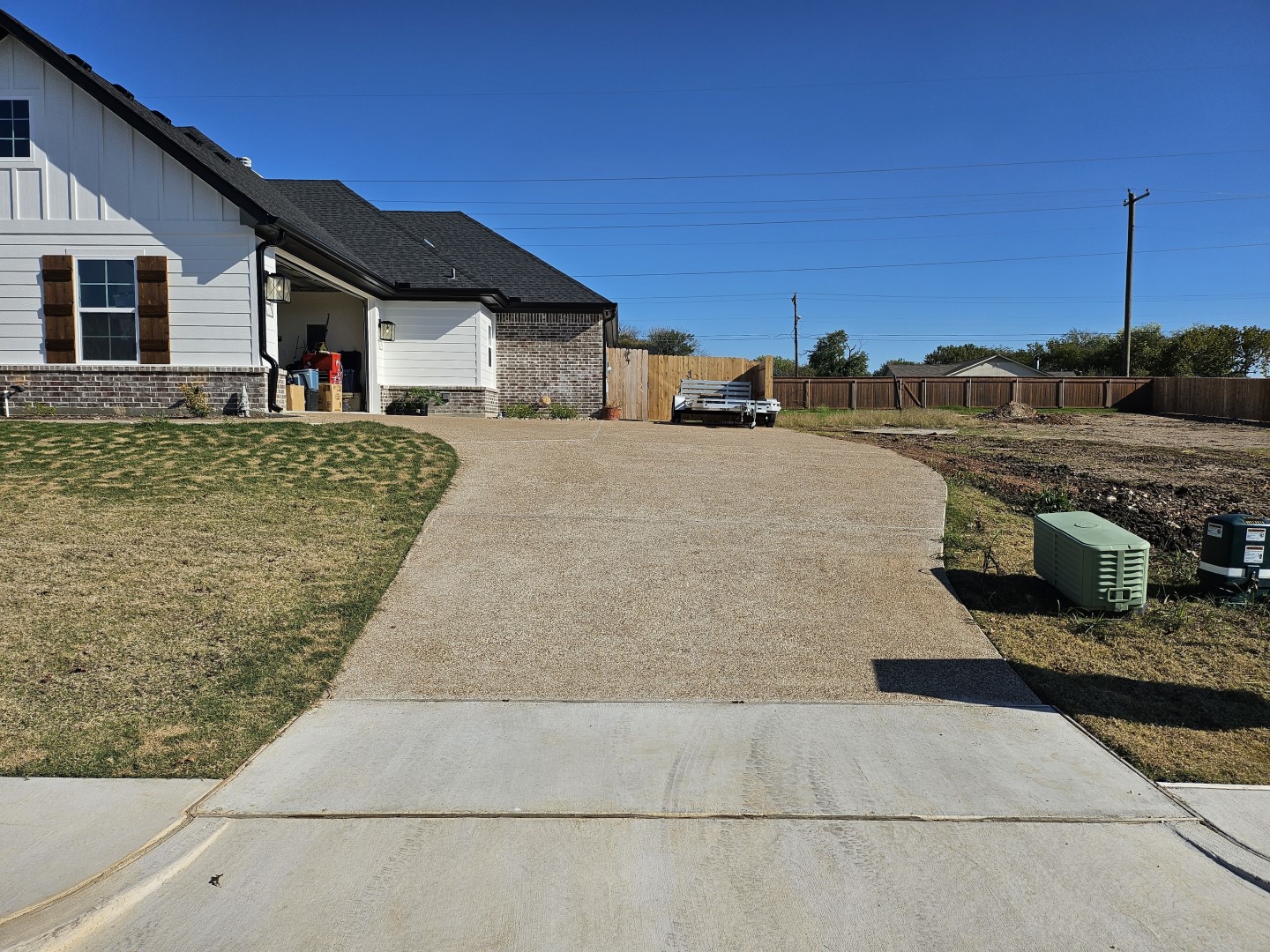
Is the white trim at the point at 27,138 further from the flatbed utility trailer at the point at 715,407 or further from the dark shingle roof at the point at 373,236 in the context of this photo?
the flatbed utility trailer at the point at 715,407

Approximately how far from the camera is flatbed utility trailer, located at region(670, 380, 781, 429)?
20953 mm

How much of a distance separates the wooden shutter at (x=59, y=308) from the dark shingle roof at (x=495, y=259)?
30.8 feet

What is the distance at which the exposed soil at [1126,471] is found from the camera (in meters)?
10.2

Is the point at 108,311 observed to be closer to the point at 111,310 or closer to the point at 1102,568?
the point at 111,310

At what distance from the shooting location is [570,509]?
10.4 meters

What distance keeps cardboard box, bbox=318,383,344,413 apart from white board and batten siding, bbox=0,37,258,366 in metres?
3.89

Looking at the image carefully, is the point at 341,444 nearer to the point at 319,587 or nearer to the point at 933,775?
the point at 319,587

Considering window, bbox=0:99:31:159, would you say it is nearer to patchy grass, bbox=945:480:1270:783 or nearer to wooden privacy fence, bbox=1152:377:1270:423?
patchy grass, bbox=945:480:1270:783

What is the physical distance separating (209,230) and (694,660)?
12.7 meters

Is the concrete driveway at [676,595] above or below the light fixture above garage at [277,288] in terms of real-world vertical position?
below

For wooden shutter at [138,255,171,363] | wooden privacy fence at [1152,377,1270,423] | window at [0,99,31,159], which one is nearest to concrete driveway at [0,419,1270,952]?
wooden shutter at [138,255,171,363]

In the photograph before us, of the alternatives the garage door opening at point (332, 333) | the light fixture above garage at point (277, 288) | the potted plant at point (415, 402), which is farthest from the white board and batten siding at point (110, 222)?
the potted plant at point (415, 402)

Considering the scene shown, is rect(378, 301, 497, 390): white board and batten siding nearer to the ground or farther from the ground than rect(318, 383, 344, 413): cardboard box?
farther from the ground

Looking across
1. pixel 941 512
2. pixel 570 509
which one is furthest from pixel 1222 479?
pixel 570 509
